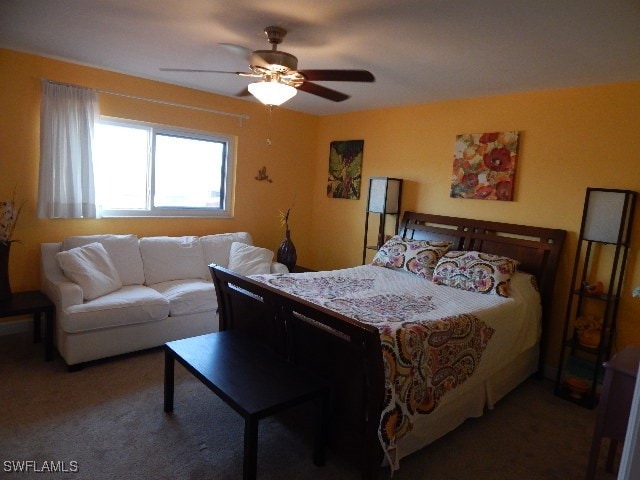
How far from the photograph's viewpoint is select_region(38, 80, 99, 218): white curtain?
10.9 feet

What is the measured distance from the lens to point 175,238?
407 cm

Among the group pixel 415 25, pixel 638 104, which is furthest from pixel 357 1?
pixel 638 104

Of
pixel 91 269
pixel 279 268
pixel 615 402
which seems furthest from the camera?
pixel 279 268

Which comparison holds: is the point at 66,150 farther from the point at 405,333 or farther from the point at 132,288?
the point at 405,333

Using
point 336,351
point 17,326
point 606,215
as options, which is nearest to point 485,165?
point 606,215

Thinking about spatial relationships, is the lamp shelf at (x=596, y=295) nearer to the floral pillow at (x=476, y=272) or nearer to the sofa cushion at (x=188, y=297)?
the floral pillow at (x=476, y=272)

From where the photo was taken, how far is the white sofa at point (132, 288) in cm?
297

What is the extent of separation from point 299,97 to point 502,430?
339cm

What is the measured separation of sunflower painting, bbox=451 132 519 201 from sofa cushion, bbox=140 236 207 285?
8.39ft

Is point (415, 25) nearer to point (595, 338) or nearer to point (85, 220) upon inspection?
point (595, 338)

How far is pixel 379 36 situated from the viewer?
2.42 metres

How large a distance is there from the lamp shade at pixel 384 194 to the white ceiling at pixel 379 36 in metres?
1.01

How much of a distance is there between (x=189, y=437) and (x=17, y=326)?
2205mm

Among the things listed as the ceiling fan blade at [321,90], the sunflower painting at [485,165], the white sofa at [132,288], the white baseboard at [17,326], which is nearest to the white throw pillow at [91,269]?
the white sofa at [132,288]
